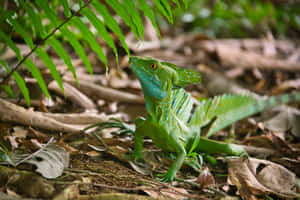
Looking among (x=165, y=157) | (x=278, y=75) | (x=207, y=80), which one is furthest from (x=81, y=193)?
(x=278, y=75)


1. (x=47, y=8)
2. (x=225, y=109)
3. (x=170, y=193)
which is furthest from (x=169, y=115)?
(x=47, y=8)

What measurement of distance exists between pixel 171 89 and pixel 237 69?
3.72 metres

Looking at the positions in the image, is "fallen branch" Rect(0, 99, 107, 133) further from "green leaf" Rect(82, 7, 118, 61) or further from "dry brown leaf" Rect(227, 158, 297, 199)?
"dry brown leaf" Rect(227, 158, 297, 199)

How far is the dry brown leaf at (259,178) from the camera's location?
253cm

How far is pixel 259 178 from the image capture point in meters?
2.73

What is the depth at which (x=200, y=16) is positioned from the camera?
25.2ft

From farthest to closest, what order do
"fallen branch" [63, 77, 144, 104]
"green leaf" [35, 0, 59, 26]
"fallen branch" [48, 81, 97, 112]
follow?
"fallen branch" [63, 77, 144, 104] → "fallen branch" [48, 81, 97, 112] → "green leaf" [35, 0, 59, 26]

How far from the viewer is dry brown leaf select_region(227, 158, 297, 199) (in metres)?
2.53

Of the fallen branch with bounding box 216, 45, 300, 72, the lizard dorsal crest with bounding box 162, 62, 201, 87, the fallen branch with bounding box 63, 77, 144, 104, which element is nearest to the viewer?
the lizard dorsal crest with bounding box 162, 62, 201, 87

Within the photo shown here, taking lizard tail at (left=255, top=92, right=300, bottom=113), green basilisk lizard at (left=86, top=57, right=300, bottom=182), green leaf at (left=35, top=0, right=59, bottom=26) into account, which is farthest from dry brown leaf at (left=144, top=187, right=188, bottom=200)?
lizard tail at (left=255, top=92, right=300, bottom=113)

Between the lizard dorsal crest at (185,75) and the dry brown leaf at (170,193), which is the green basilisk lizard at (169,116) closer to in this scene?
the lizard dorsal crest at (185,75)

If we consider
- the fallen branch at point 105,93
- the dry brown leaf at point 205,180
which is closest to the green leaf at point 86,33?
the dry brown leaf at point 205,180

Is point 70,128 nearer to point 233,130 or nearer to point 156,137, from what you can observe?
point 156,137

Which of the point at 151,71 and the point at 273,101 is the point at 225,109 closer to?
the point at 273,101
